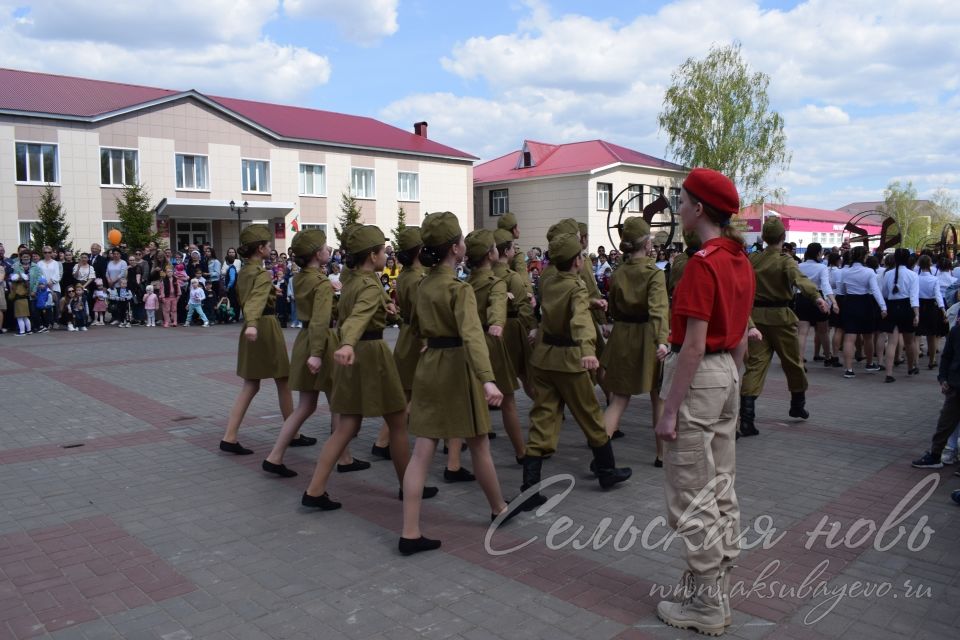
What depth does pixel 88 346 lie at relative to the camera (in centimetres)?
1488

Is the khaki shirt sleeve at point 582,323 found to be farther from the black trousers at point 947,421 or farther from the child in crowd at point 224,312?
the child in crowd at point 224,312

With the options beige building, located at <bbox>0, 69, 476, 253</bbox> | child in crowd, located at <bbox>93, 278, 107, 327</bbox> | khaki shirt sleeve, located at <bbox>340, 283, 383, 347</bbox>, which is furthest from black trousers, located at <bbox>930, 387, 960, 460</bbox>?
beige building, located at <bbox>0, 69, 476, 253</bbox>

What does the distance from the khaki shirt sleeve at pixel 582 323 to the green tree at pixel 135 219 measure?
26891 mm

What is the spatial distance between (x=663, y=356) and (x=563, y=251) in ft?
3.77

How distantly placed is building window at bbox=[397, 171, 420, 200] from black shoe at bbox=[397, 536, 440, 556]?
37094mm

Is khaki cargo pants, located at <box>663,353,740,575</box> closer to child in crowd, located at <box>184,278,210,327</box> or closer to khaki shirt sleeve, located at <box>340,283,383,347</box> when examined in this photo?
khaki shirt sleeve, located at <box>340,283,383,347</box>

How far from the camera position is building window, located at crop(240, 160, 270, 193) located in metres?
34.8

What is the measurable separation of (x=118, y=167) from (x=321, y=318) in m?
29.1

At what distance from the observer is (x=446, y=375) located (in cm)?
468

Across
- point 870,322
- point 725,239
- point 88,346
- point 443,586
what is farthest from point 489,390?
point 88,346

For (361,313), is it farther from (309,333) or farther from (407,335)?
(407,335)

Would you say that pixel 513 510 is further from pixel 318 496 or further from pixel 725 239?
pixel 725 239

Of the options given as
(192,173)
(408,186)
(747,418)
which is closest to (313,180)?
(408,186)

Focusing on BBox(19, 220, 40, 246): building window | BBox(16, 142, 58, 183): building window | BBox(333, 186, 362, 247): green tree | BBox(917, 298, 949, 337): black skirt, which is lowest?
BBox(917, 298, 949, 337): black skirt
